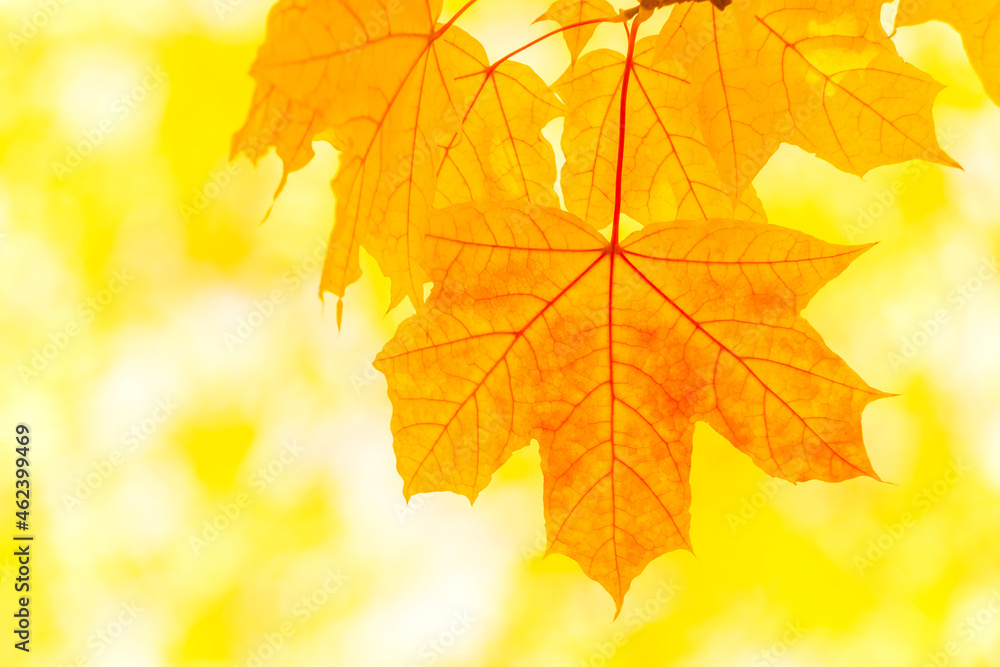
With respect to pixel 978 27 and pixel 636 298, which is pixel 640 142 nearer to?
pixel 636 298

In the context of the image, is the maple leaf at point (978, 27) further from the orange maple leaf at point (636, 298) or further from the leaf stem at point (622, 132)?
the leaf stem at point (622, 132)

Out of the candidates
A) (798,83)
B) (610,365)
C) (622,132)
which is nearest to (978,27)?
(798,83)

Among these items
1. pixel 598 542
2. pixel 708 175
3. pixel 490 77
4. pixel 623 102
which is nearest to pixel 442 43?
pixel 490 77

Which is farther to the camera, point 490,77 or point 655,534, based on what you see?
point 490,77

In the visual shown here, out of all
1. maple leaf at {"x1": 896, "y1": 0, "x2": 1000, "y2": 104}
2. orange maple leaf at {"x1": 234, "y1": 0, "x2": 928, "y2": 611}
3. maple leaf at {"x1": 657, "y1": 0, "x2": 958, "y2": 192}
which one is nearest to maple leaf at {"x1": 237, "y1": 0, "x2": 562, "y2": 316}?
orange maple leaf at {"x1": 234, "y1": 0, "x2": 928, "y2": 611}

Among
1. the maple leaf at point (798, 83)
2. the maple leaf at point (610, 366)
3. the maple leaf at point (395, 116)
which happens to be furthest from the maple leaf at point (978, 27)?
the maple leaf at point (395, 116)

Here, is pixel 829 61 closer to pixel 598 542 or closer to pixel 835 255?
pixel 835 255
